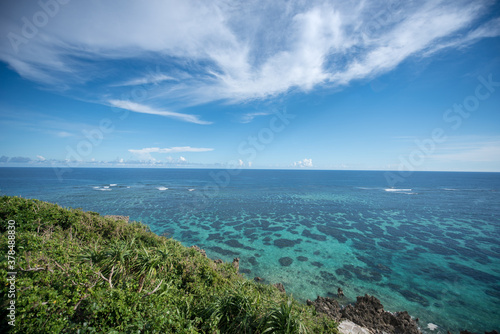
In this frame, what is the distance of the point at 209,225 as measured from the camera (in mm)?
33562

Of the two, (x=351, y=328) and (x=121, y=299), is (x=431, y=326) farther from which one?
(x=121, y=299)

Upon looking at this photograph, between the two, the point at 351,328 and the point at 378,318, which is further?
the point at 378,318

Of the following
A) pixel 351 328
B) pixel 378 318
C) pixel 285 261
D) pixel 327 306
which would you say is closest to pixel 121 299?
pixel 351 328

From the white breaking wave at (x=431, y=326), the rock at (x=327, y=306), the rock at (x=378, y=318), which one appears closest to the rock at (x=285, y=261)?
the rock at (x=327, y=306)

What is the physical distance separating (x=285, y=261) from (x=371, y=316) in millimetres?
9955

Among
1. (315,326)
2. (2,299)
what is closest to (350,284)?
(315,326)

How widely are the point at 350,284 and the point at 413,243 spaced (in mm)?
17192

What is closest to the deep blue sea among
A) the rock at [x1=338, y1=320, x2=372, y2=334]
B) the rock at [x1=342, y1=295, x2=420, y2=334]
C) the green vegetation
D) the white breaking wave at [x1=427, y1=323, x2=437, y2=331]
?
the white breaking wave at [x1=427, y1=323, x2=437, y2=331]

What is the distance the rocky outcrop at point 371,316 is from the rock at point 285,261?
21.8ft

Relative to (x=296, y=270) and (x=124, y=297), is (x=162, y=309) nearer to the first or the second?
(x=124, y=297)

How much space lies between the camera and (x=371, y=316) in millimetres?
13195

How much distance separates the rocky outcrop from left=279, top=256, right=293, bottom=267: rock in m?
6.65

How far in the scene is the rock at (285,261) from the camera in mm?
21500

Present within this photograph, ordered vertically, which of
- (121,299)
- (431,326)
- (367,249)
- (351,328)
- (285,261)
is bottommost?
(285,261)
